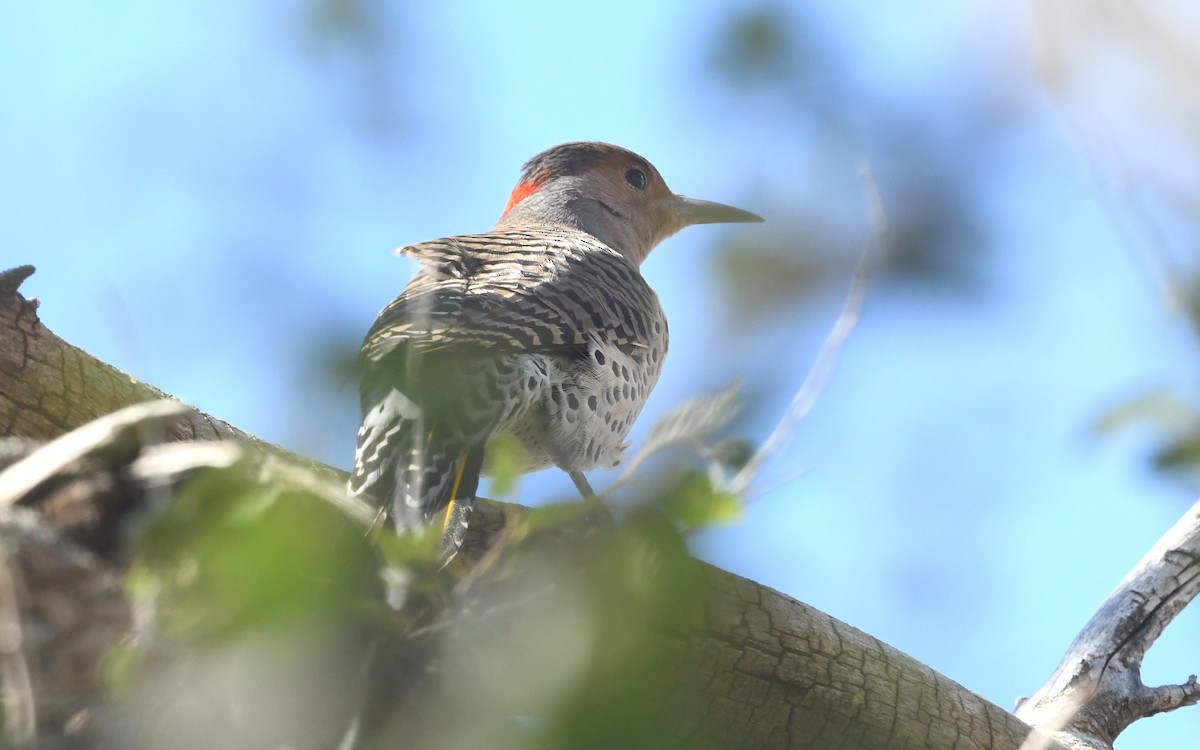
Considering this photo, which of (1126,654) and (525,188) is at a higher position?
(525,188)

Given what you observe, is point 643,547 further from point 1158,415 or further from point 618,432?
point 618,432

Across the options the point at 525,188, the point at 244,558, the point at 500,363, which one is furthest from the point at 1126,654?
the point at 525,188

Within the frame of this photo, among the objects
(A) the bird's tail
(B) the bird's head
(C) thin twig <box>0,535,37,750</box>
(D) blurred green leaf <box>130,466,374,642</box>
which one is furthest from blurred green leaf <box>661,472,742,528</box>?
(B) the bird's head

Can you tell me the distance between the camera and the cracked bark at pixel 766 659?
256cm

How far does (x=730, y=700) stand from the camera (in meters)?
2.55

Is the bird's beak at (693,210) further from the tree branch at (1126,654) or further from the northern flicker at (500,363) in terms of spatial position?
the tree branch at (1126,654)

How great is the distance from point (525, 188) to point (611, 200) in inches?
24.2

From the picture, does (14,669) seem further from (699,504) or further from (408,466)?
(408,466)

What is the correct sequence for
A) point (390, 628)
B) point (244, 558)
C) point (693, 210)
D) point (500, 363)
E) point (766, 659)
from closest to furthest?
point (244, 558) → point (390, 628) → point (766, 659) → point (500, 363) → point (693, 210)

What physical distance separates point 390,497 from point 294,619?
1.69 metres

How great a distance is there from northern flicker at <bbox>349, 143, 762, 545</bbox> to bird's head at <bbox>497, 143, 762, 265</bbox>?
14.9 inches

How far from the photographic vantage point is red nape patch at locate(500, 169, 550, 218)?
21.1 ft

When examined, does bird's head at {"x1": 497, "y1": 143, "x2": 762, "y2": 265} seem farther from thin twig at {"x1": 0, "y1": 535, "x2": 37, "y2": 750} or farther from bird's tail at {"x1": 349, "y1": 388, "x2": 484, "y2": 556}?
thin twig at {"x1": 0, "y1": 535, "x2": 37, "y2": 750}

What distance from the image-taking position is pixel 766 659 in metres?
2.62
